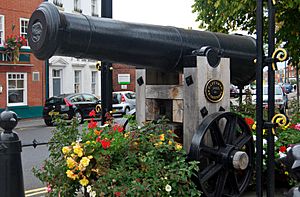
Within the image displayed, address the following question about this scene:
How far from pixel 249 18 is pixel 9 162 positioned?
9063mm

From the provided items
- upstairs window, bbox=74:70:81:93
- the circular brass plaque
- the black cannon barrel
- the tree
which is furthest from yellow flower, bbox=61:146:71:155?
upstairs window, bbox=74:70:81:93

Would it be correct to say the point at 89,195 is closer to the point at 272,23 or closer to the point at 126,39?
the point at 126,39

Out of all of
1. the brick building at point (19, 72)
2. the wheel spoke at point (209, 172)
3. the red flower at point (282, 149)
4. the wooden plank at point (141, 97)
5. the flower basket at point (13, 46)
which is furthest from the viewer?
the brick building at point (19, 72)

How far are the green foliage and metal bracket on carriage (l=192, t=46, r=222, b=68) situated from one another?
1.00m

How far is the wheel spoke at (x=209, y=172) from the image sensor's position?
4364mm

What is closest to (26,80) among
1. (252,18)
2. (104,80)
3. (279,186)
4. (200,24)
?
(200,24)

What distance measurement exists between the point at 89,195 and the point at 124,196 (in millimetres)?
545

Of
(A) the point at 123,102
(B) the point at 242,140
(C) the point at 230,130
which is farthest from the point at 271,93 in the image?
(A) the point at 123,102

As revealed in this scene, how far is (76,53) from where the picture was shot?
4.08 metres

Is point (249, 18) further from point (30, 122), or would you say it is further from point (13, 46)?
point (13, 46)

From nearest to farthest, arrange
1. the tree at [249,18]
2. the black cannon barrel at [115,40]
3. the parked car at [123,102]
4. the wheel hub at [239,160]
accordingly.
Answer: the black cannon barrel at [115,40] < the wheel hub at [239,160] < the tree at [249,18] < the parked car at [123,102]

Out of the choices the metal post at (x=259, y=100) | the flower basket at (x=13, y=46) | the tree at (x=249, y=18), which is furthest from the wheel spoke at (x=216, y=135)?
the flower basket at (x=13, y=46)

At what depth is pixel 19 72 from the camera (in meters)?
21.5

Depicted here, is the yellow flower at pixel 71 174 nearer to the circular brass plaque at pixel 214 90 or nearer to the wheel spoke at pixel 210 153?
the wheel spoke at pixel 210 153
